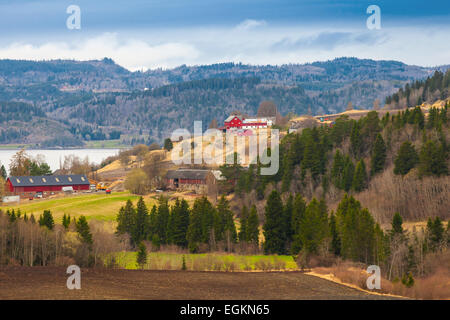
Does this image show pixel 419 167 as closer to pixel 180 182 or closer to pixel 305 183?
pixel 305 183

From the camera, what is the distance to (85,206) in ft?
264

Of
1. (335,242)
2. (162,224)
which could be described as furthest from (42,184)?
(335,242)

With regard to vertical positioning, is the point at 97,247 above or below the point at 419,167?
below

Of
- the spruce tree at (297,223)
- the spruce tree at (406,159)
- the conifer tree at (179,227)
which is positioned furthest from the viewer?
the spruce tree at (406,159)

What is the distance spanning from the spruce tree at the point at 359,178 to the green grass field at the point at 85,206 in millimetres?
26690

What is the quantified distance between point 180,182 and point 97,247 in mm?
50894

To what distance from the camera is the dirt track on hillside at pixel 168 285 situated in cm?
3034

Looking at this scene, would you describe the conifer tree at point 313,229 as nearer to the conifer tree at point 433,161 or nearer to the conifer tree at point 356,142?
the conifer tree at point 433,161

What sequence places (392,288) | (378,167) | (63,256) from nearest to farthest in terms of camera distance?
(392,288)
(63,256)
(378,167)

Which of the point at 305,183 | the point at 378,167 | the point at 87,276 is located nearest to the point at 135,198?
the point at 305,183

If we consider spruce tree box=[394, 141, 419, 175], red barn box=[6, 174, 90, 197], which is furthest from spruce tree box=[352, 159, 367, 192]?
red barn box=[6, 174, 90, 197]

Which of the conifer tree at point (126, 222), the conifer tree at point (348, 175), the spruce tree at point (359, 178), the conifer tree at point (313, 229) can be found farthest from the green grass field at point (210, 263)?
the conifer tree at point (348, 175)

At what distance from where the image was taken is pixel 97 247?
45312 mm
